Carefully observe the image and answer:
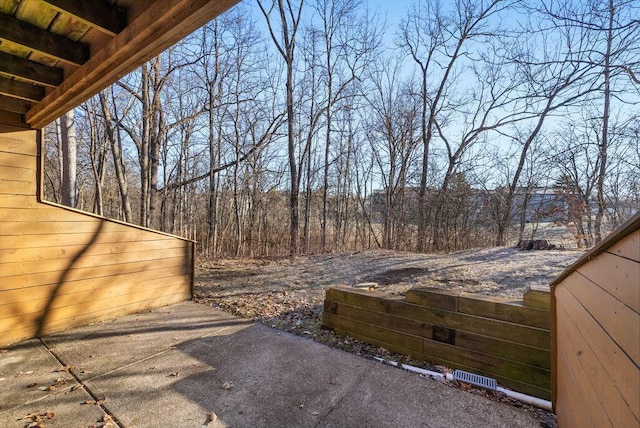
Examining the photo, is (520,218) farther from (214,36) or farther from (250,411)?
(214,36)

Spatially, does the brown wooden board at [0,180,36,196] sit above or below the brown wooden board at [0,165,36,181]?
below

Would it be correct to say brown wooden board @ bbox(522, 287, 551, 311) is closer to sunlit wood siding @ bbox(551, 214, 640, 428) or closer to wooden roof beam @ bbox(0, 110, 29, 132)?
sunlit wood siding @ bbox(551, 214, 640, 428)

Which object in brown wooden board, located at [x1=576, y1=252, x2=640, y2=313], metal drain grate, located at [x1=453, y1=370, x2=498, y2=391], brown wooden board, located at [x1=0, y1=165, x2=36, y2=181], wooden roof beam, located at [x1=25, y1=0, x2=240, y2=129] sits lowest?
metal drain grate, located at [x1=453, y1=370, x2=498, y2=391]

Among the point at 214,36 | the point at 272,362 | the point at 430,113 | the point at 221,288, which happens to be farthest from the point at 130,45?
the point at 430,113

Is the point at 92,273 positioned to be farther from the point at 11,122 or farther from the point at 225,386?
the point at 225,386

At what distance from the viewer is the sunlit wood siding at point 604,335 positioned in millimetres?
801

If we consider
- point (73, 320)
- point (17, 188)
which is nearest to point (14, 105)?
point (17, 188)

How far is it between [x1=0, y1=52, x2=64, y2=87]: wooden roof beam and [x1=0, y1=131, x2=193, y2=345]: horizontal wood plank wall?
101 centimetres

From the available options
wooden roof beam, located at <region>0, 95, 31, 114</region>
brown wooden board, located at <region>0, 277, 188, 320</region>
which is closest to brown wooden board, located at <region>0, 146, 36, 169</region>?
wooden roof beam, located at <region>0, 95, 31, 114</region>

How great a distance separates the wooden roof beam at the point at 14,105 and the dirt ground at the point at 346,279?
3.14 metres

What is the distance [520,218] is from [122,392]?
40.7 feet

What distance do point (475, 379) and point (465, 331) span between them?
0.37 m

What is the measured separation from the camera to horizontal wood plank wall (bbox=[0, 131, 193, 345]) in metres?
2.78

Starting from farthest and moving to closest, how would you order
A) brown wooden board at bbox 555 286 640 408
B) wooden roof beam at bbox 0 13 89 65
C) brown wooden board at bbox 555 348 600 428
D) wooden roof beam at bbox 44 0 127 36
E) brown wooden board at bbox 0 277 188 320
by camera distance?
brown wooden board at bbox 0 277 188 320 → wooden roof beam at bbox 0 13 89 65 → wooden roof beam at bbox 44 0 127 36 → brown wooden board at bbox 555 348 600 428 → brown wooden board at bbox 555 286 640 408
